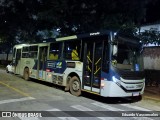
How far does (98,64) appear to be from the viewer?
37.5 ft

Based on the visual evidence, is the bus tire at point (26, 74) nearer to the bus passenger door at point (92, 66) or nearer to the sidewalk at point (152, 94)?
the bus passenger door at point (92, 66)

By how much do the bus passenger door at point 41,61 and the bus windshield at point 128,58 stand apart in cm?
650

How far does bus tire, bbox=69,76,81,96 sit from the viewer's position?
1266 cm

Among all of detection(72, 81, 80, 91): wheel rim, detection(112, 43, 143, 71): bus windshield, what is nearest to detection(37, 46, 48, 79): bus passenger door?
detection(72, 81, 80, 91): wheel rim

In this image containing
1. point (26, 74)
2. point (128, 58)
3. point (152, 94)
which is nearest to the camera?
point (128, 58)

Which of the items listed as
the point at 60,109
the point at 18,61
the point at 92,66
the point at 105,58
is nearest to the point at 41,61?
the point at 18,61

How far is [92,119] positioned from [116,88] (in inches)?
118

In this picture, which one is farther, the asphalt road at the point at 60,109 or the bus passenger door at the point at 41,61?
the bus passenger door at the point at 41,61

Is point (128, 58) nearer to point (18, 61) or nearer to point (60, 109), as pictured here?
point (60, 109)

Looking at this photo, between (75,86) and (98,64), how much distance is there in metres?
2.08

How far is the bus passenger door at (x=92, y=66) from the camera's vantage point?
11406 millimetres

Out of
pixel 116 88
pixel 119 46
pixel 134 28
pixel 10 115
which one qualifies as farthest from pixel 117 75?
pixel 134 28

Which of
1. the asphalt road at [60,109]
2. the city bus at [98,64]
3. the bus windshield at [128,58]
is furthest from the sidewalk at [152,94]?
the bus windshield at [128,58]

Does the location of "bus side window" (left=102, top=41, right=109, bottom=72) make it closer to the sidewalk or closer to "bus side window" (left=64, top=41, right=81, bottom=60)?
"bus side window" (left=64, top=41, right=81, bottom=60)
